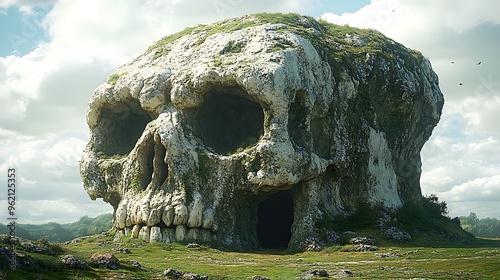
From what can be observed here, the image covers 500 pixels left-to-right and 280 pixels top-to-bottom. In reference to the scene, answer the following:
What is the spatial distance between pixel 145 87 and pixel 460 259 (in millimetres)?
38634

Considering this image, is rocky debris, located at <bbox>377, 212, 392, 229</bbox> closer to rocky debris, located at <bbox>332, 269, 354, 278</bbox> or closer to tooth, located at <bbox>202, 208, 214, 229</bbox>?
tooth, located at <bbox>202, 208, 214, 229</bbox>

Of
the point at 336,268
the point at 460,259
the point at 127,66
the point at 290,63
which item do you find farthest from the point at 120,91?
the point at 460,259

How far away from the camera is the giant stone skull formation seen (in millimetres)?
55594

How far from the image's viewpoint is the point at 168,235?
2144 inches

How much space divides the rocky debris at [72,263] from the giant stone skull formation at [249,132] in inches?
937

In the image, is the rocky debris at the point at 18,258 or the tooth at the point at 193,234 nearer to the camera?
the rocky debris at the point at 18,258

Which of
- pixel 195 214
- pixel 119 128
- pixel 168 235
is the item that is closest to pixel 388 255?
pixel 195 214

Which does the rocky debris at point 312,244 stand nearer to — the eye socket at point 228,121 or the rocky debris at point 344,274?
the eye socket at point 228,121

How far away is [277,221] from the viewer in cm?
6919

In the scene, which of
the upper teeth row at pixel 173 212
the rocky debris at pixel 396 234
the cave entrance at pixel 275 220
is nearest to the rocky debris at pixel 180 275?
the upper teeth row at pixel 173 212

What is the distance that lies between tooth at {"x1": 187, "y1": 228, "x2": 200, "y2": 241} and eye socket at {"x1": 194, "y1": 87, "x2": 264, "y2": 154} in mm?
10182

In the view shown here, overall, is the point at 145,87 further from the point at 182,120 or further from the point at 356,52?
the point at 356,52

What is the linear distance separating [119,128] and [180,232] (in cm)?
2190

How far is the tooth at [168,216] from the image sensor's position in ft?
179
